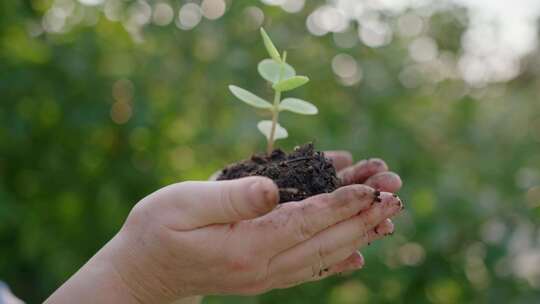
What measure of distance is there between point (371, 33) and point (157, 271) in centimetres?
128

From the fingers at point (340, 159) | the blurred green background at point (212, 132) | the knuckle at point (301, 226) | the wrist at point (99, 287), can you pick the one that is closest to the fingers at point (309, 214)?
the knuckle at point (301, 226)

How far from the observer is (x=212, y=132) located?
1.80 meters

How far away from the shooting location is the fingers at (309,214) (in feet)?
2.39

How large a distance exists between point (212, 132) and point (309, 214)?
109cm

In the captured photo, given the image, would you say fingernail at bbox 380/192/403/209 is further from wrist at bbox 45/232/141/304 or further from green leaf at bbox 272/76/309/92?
wrist at bbox 45/232/141/304

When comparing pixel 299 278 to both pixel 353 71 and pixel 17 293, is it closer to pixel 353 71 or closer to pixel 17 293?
pixel 353 71

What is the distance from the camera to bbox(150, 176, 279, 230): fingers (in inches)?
26.5

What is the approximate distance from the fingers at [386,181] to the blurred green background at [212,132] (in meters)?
0.73

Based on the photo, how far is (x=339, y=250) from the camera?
80cm

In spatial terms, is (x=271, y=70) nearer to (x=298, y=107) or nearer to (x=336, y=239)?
(x=298, y=107)

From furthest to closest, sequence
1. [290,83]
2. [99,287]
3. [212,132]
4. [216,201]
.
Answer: [212,132] < [290,83] < [99,287] < [216,201]

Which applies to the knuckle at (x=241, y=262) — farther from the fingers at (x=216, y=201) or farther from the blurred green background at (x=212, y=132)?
the blurred green background at (x=212, y=132)

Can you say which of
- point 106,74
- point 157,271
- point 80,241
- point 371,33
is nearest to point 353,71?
point 371,33

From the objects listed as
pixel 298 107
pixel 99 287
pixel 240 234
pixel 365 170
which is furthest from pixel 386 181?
pixel 99 287
